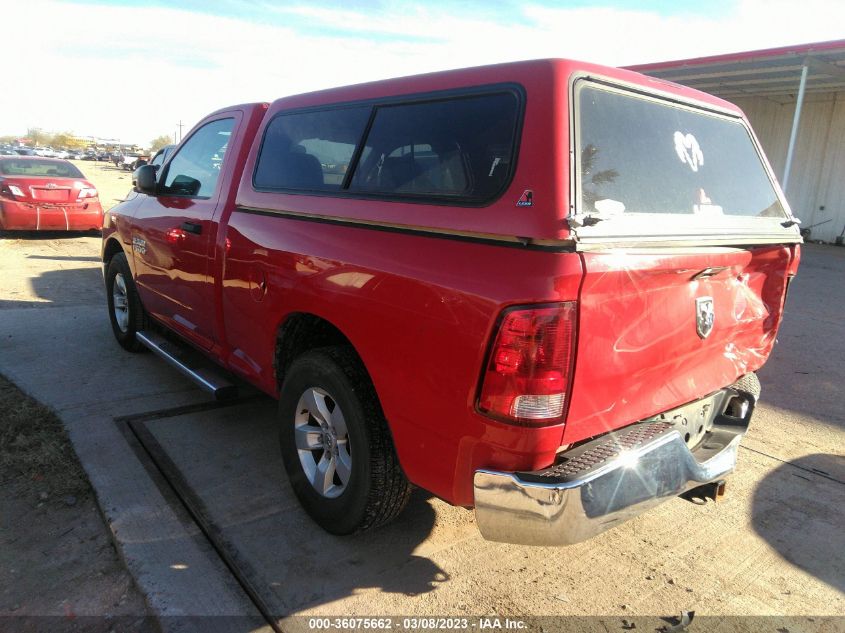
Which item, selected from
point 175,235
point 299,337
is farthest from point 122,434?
point 299,337

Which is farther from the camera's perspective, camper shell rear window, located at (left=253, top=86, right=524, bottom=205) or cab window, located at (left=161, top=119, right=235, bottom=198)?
cab window, located at (left=161, top=119, right=235, bottom=198)

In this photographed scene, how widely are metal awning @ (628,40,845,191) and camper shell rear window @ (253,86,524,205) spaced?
12.1 metres

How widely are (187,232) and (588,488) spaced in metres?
3.06

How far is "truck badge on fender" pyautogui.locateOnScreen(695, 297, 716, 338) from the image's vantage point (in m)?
2.50

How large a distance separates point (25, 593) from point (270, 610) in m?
1.00

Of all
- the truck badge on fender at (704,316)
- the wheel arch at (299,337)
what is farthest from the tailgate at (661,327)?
the wheel arch at (299,337)

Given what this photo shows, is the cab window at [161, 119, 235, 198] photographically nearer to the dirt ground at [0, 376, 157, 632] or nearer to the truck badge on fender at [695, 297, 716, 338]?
the dirt ground at [0, 376, 157, 632]

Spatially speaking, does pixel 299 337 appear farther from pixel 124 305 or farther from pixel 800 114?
pixel 800 114

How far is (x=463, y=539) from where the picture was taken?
3.04m

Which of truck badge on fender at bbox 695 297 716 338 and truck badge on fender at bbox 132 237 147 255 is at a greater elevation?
truck badge on fender at bbox 695 297 716 338

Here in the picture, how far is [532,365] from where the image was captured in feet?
6.61

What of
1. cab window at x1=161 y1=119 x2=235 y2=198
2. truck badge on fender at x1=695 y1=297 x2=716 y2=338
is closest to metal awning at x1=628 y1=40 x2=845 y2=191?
Result: truck badge on fender at x1=695 y1=297 x2=716 y2=338

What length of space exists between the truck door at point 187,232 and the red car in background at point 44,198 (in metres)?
8.01

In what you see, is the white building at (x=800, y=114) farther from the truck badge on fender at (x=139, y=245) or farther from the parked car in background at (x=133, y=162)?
the truck badge on fender at (x=139, y=245)
